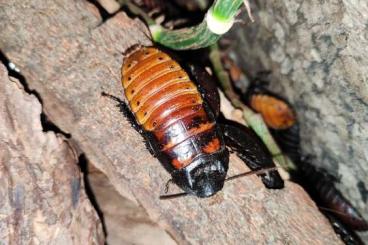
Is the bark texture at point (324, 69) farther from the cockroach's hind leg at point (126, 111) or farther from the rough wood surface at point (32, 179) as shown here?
the rough wood surface at point (32, 179)

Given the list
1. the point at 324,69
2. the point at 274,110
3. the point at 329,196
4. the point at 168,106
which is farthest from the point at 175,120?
the point at 329,196

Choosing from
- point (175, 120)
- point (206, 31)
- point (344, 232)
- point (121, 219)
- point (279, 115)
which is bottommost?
point (344, 232)

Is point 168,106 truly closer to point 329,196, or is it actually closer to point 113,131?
point 113,131

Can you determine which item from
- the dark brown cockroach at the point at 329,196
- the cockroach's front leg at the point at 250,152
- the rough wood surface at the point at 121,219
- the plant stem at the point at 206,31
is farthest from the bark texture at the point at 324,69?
the rough wood surface at the point at 121,219


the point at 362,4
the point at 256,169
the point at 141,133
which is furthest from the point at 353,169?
the point at 141,133

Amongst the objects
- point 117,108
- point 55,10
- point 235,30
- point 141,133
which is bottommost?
point 141,133

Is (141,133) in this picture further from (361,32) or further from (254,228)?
(361,32)

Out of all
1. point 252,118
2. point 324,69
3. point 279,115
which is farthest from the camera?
point 279,115
